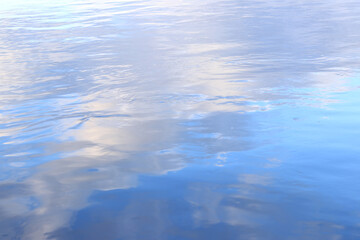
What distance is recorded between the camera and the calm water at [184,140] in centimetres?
231

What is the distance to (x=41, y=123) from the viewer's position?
3.82 m

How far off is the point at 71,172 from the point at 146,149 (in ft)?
1.74

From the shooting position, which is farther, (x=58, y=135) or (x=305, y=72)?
(x=305, y=72)

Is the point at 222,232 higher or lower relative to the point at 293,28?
higher

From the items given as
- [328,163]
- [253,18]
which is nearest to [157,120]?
[328,163]

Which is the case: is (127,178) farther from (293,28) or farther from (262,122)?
(293,28)

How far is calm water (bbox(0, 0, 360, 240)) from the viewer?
2.31 m

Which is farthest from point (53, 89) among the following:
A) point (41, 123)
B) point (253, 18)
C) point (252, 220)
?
point (253, 18)

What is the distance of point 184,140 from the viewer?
10.9ft

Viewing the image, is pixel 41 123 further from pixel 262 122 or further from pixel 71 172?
pixel 262 122

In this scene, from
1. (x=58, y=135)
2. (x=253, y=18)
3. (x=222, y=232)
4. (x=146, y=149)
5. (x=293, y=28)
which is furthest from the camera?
(x=253, y=18)

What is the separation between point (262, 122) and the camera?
3.58m

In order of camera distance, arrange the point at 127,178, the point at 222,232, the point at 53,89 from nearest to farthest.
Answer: the point at 222,232 < the point at 127,178 < the point at 53,89

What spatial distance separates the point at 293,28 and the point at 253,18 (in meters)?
1.65
